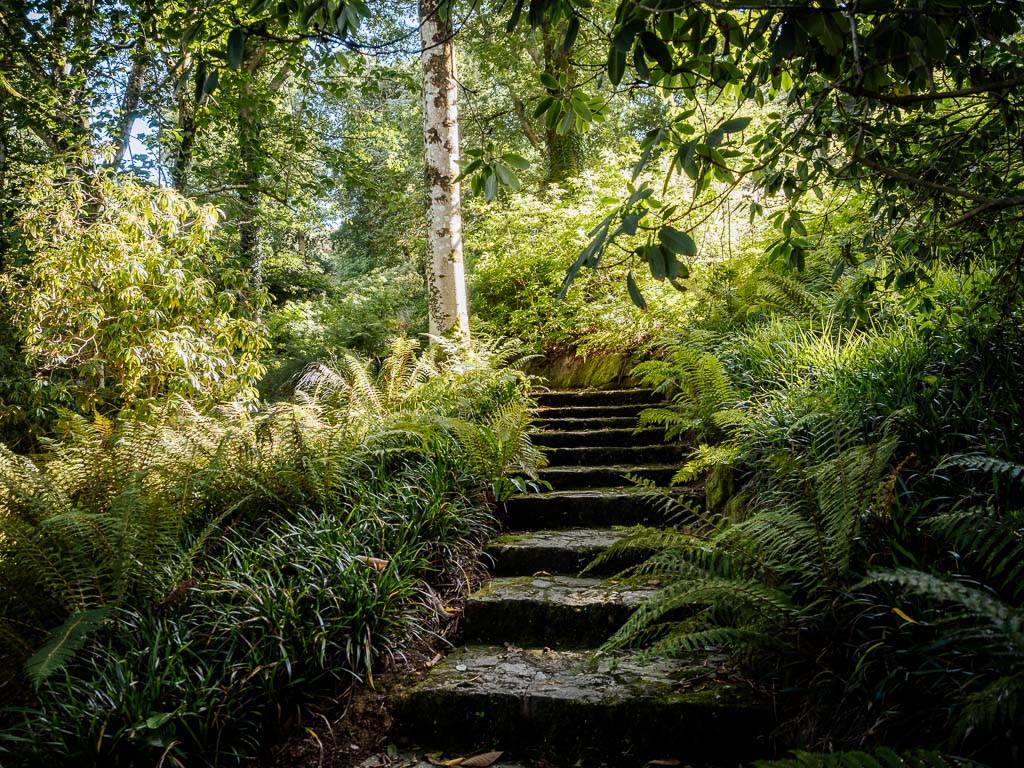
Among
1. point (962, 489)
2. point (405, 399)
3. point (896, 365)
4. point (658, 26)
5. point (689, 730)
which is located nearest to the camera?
point (658, 26)

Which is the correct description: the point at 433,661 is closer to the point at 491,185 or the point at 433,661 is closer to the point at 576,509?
the point at 576,509

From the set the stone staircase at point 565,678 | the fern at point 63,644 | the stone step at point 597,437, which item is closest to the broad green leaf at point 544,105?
the stone staircase at point 565,678

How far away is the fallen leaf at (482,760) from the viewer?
2555 millimetres

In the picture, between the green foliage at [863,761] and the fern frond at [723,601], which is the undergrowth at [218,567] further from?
the green foliage at [863,761]

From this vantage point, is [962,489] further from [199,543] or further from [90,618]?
[90,618]

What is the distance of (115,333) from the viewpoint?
228 inches

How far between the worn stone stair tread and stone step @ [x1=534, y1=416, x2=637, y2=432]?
7.15ft

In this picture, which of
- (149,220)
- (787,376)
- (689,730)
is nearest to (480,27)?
(149,220)

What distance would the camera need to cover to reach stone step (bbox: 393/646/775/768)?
241cm

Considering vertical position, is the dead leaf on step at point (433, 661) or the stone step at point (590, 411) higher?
the stone step at point (590, 411)

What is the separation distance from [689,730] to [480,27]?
1381cm

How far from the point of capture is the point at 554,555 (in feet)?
13.1

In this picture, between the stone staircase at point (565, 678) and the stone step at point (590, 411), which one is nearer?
the stone staircase at point (565, 678)

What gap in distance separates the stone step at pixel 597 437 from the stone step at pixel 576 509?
1.27 m
